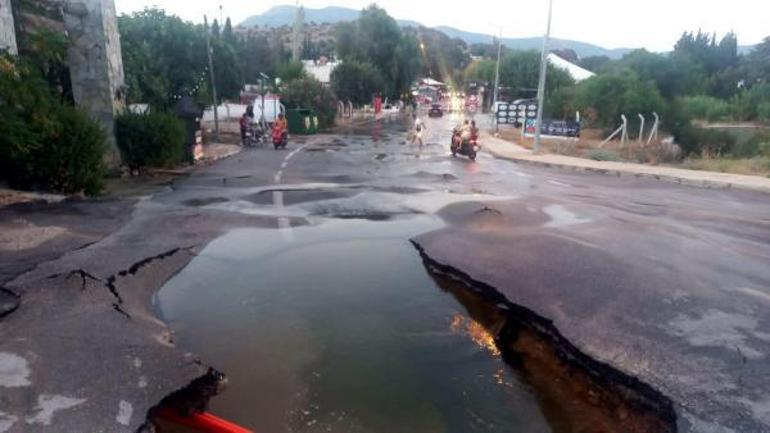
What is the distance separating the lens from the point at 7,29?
10.8 meters

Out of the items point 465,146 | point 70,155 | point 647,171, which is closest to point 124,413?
point 70,155

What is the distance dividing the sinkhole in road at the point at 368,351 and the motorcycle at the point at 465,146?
1543 cm

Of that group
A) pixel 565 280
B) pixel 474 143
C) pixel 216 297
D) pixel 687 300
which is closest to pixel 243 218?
pixel 216 297

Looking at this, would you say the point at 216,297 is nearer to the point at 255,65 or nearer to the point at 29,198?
the point at 29,198

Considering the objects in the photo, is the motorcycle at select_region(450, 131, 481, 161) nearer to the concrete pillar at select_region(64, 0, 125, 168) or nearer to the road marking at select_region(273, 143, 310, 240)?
the road marking at select_region(273, 143, 310, 240)

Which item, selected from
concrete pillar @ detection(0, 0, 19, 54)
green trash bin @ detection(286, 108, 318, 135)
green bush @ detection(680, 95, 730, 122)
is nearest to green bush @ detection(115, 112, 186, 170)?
concrete pillar @ detection(0, 0, 19, 54)

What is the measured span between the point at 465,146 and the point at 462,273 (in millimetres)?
16532

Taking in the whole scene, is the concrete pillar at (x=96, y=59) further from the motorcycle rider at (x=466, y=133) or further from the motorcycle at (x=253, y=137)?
the motorcycle rider at (x=466, y=133)

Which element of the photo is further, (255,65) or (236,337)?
(255,65)

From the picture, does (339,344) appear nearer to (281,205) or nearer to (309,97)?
(281,205)

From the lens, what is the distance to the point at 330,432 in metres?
4.25

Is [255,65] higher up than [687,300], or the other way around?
[255,65]

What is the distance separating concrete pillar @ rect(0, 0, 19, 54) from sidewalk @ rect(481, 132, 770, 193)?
58.9 feet

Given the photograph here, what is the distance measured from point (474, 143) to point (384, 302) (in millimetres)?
17237
